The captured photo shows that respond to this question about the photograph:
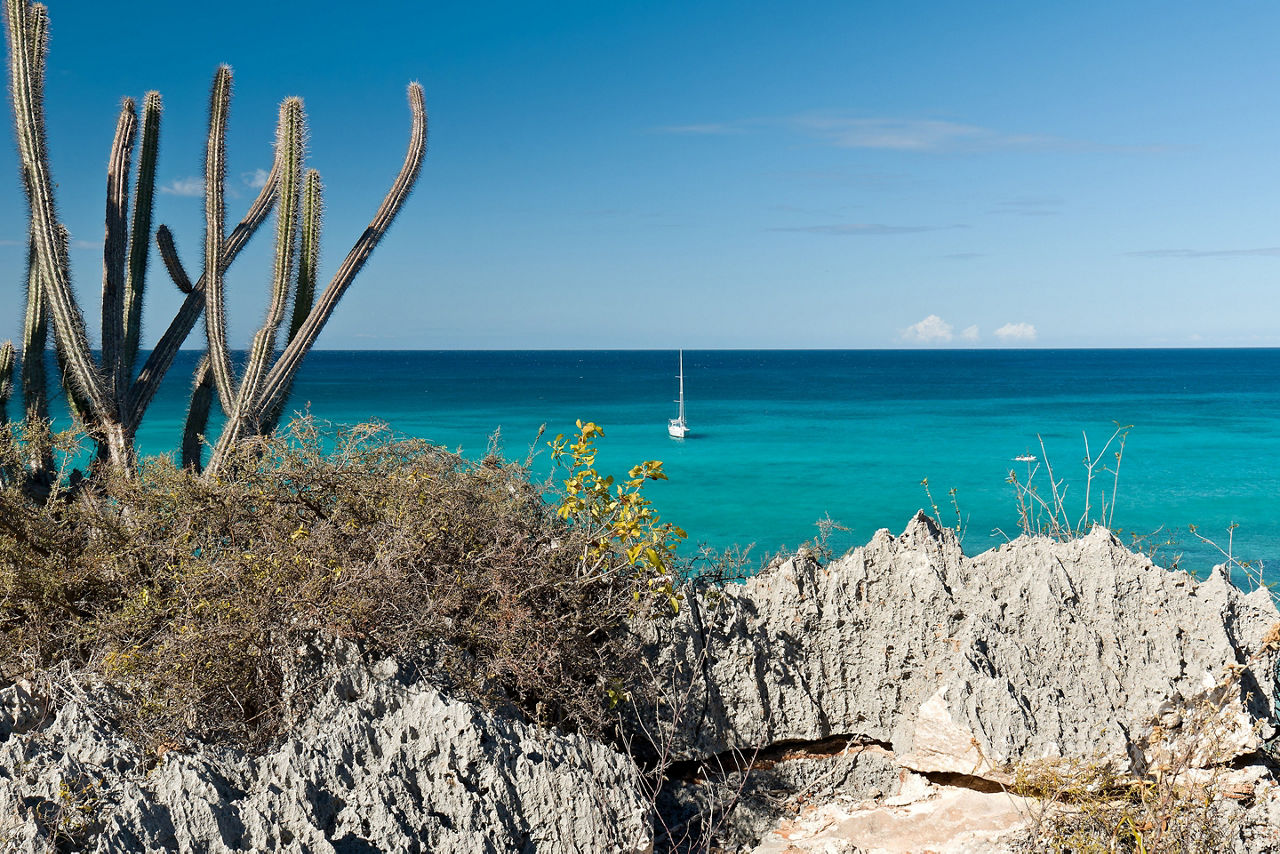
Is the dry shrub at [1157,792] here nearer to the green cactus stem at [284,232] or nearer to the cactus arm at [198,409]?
the green cactus stem at [284,232]

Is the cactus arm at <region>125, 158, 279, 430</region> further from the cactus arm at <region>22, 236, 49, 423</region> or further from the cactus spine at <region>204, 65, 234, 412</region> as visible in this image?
the cactus arm at <region>22, 236, 49, 423</region>

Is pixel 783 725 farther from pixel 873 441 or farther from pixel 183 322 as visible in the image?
pixel 873 441

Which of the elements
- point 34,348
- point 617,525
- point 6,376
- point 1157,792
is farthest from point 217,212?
point 1157,792

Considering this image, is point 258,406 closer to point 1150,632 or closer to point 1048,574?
point 1048,574

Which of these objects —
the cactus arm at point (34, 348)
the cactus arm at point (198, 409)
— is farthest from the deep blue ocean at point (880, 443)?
the cactus arm at point (34, 348)

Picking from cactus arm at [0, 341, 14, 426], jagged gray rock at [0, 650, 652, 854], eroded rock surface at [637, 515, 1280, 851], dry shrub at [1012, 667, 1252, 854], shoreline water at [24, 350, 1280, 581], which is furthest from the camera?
shoreline water at [24, 350, 1280, 581]

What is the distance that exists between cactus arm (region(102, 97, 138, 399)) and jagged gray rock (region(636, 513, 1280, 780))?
22.0 ft

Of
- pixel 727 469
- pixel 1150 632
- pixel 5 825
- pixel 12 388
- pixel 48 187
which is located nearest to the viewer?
pixel 5 825

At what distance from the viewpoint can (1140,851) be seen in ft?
12.2

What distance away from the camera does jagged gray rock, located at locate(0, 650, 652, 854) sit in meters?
3.44

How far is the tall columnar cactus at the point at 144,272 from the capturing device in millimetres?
8031

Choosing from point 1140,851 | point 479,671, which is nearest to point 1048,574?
point 1140,851

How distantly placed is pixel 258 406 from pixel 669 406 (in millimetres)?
54826

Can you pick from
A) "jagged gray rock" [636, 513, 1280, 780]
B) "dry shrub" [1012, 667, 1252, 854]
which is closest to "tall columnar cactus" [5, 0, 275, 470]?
"jagged gray rock" [636, 513, 1280, 780]
